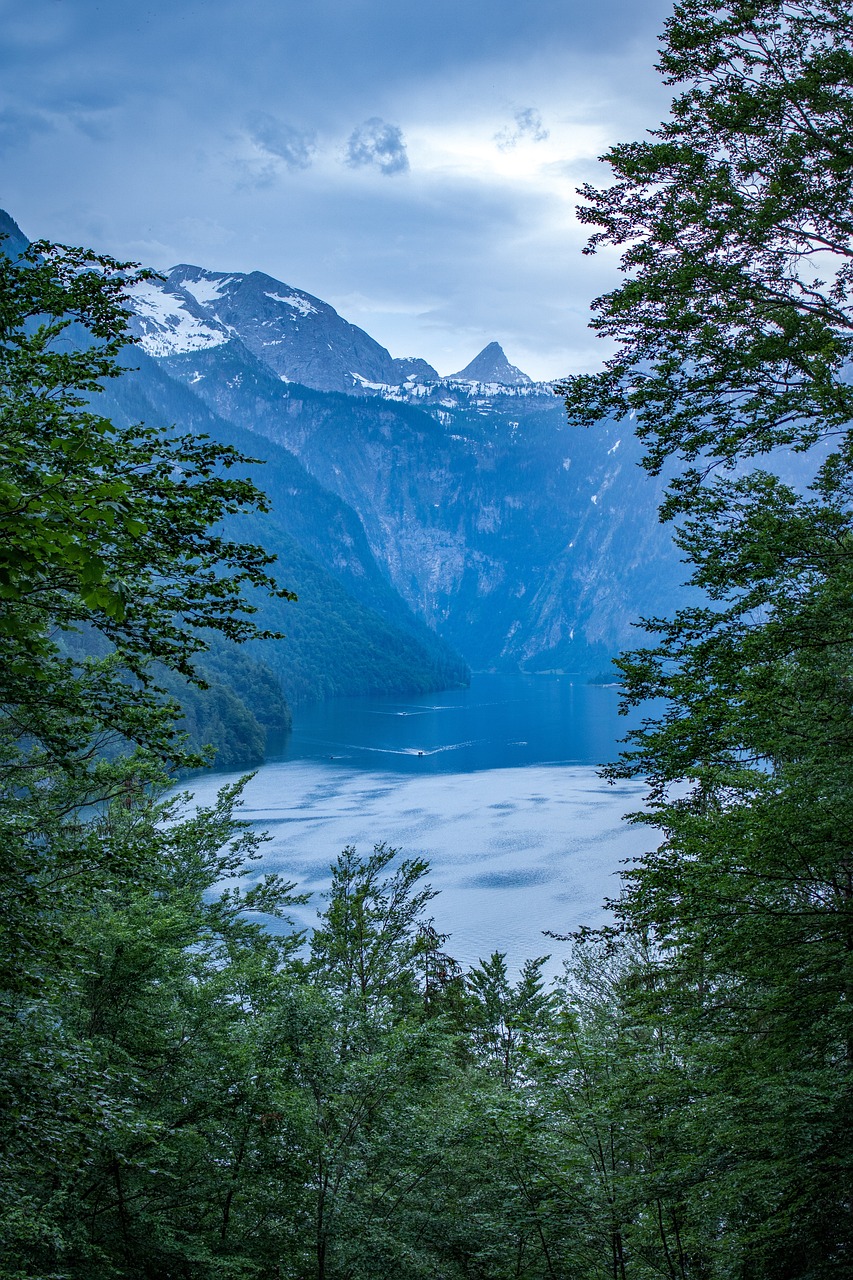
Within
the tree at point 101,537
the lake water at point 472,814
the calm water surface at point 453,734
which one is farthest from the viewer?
the calm water surface at point 453,734

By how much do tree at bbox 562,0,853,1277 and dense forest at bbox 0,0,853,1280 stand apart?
39 millimetres

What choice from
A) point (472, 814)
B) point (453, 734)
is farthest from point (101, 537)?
point (453, 734)

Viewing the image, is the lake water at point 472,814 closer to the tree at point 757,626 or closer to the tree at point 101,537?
the tree at point 757,626

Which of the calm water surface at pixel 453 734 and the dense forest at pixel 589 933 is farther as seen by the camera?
the calm water surface at pixel 453 734

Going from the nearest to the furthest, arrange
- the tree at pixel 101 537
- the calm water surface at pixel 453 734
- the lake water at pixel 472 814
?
the tree at pixel 101 537 < the lake water at pixel 472 814 < the calm water surface at pixel 453 734

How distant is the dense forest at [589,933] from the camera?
239 inches

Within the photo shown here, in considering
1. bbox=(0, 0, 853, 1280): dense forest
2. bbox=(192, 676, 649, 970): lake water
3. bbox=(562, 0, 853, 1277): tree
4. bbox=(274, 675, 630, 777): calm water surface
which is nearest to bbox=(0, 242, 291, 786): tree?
bbox=(0, 0, 853, 1280): dense forest

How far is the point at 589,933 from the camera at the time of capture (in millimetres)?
10812

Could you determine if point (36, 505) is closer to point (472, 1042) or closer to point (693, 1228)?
point (693, 1228)

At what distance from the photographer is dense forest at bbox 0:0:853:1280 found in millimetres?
6074

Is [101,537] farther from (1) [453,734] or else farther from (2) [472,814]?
(1) [453,734]

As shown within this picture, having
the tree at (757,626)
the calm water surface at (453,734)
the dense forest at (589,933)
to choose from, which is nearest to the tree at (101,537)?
the dense forest at (589,933)

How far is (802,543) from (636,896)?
366cm

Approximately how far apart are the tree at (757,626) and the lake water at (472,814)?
30.7 meters
